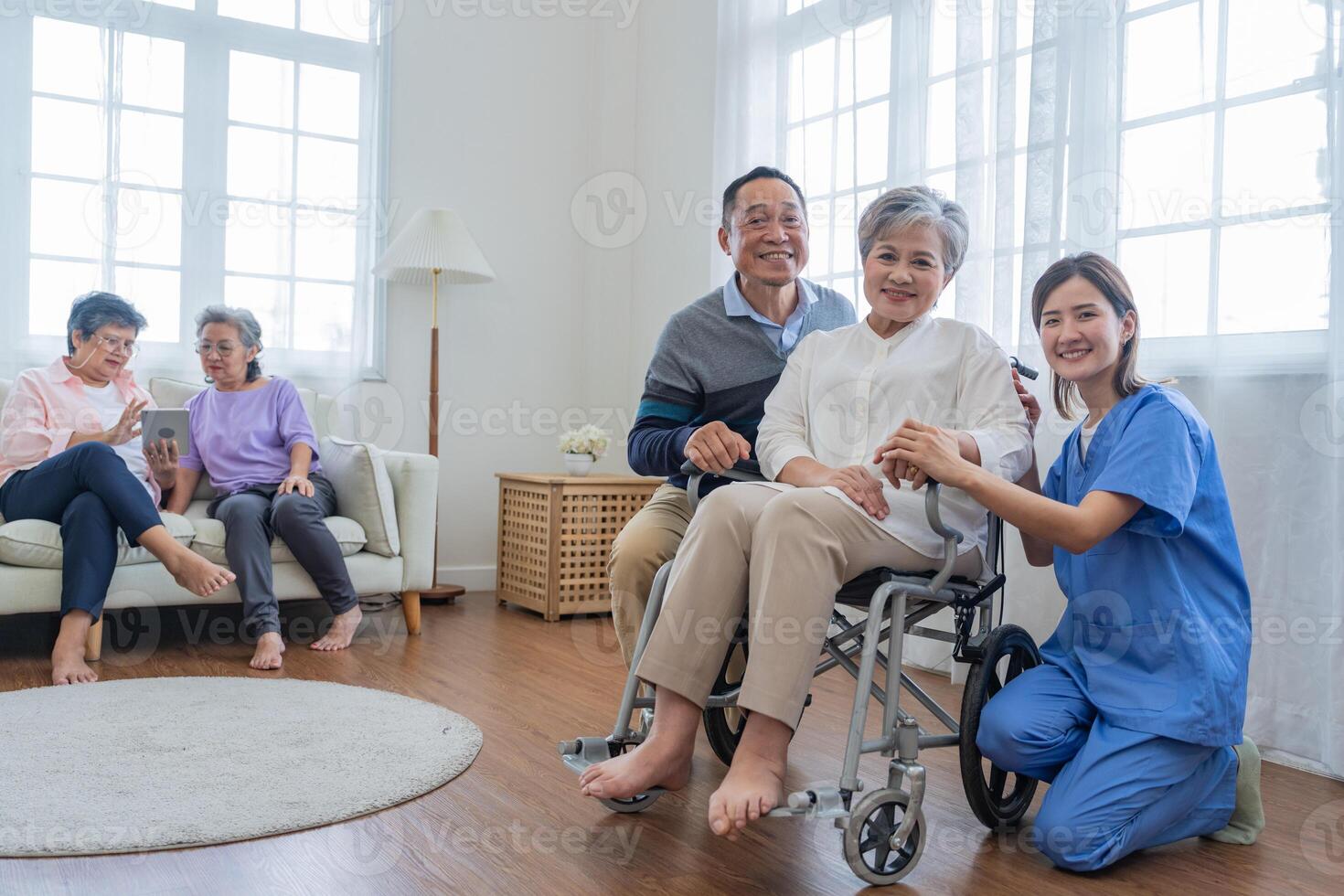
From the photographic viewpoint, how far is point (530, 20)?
14.8 feet

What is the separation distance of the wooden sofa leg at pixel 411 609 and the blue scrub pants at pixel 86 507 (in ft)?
2.65

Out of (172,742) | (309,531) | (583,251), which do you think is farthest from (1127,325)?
(583,251)

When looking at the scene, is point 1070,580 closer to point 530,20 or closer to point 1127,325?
point 1127,325

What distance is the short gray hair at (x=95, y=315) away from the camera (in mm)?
3062

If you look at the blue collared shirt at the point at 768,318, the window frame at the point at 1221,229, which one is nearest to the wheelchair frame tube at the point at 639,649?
the blue collared shirt at the point at 768,318

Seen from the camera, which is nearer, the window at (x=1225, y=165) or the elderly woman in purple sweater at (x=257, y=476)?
the window at (x=1225, y=165)

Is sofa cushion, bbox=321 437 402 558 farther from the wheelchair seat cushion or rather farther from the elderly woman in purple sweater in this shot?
the wheelchair seat cushion

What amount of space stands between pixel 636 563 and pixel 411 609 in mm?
1633

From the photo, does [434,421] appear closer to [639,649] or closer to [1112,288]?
[639,649]

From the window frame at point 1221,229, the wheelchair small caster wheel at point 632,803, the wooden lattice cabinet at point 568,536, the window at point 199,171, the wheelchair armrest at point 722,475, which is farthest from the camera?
the wooden lattice cabinet at point 568,536

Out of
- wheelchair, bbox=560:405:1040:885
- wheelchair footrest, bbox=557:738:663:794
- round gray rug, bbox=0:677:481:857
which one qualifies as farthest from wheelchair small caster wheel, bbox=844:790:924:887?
round gray rug, bbox=0:677:481:857

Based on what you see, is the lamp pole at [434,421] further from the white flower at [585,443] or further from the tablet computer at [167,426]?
the tablet computer at [167,426]

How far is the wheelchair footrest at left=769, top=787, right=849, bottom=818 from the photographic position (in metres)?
1.40

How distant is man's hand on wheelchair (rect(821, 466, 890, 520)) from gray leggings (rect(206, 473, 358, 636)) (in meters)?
1.90
